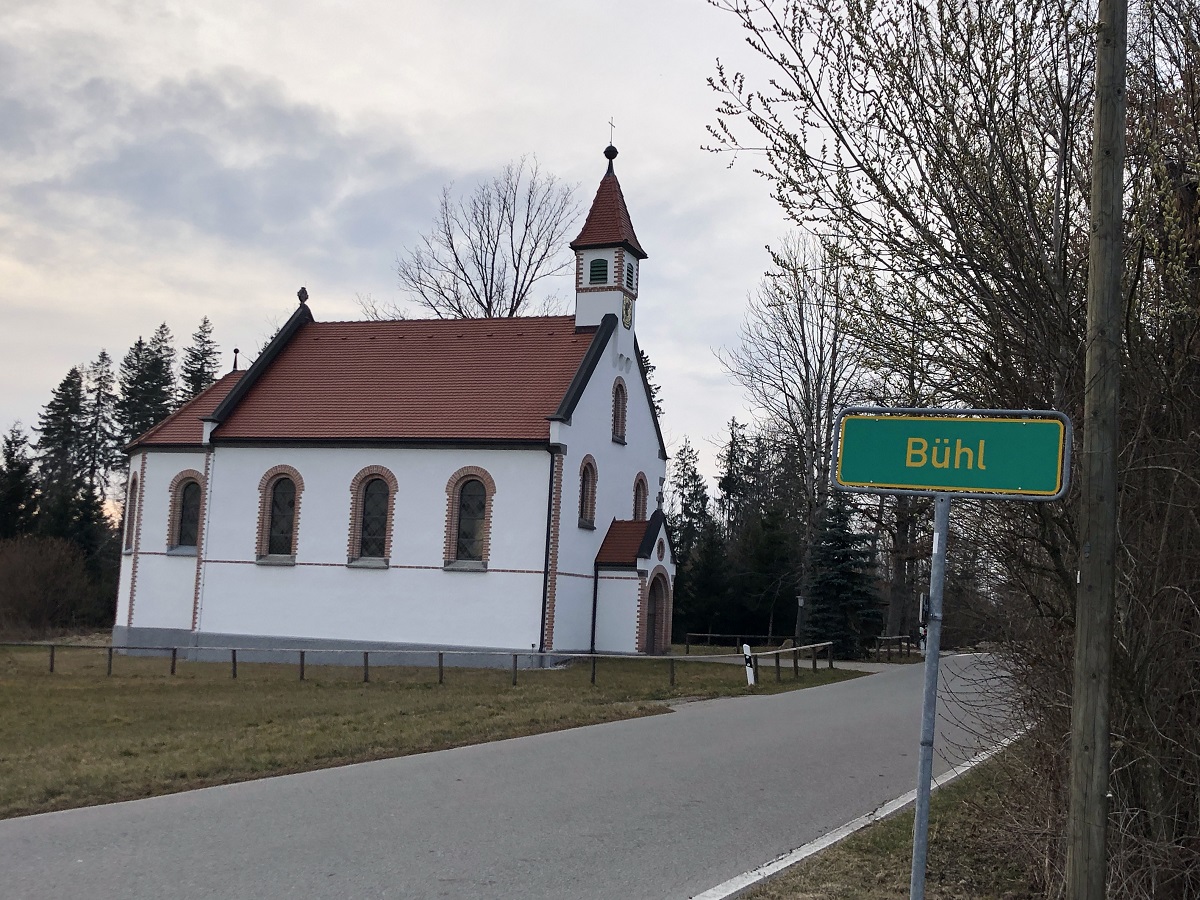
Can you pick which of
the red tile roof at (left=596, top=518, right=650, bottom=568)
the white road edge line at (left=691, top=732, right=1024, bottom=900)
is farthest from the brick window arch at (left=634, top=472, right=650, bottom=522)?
the white road edge line at (left=691, top=732, right=1024, bottom=900)

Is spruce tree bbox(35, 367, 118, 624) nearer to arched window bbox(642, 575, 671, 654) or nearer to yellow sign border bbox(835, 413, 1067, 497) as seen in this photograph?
arched window bbox(642, 575, 671, 654)

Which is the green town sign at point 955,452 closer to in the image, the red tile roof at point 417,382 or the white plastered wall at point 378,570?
the white plastered wall at point 378,570

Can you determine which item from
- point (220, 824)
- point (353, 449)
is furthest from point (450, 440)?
point (220, 824)

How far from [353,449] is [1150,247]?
2741cm

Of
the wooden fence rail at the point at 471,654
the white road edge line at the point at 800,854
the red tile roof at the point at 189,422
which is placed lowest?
the wooden fence rail at the point at 471,654

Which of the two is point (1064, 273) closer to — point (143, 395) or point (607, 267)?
point (607, 267)

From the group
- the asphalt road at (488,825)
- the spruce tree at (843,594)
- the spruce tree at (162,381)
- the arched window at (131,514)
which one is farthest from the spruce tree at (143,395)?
the asphalt road at (488,825)

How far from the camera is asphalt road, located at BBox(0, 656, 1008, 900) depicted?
23.2 ft

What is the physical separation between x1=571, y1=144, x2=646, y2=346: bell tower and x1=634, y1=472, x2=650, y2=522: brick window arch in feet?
15.6

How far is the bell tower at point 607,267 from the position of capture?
108 ft

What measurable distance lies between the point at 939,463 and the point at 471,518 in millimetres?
25606

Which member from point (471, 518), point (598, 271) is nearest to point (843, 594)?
point (598, 271)

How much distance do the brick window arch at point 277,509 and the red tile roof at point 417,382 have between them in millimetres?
1143

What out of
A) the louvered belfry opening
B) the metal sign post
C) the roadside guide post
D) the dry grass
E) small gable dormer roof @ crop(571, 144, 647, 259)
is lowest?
the dry grass
